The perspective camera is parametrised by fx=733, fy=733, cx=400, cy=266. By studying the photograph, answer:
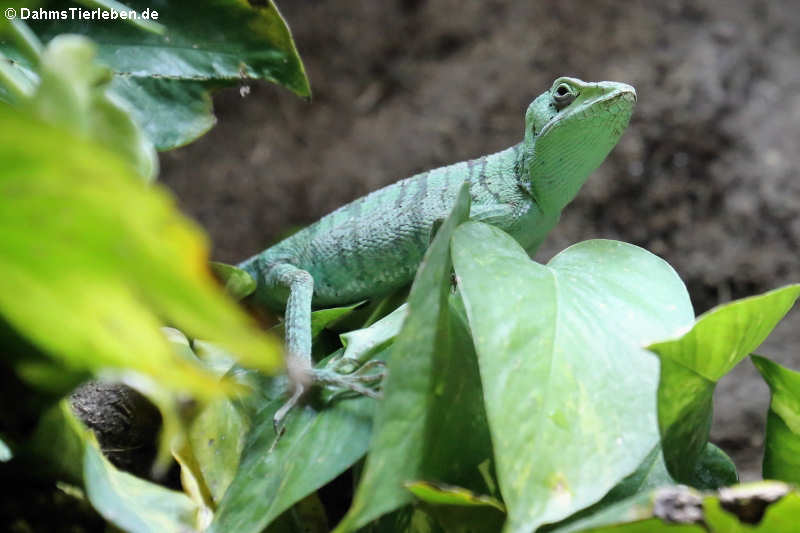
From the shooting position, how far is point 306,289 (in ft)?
5.63

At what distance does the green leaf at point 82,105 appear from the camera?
1.97 ft

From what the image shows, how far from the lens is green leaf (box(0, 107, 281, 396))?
48cm

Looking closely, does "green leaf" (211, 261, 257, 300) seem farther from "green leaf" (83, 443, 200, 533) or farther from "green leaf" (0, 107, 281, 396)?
"green leaf" (0, 107, 281, 396)

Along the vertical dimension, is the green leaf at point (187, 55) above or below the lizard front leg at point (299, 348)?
above

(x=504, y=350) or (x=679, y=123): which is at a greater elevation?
(x=504, y=350)

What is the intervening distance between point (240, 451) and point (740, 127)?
10.5 feet

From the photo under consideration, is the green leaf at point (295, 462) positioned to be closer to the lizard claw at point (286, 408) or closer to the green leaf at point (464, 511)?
the lizard claw at point (286, 408)

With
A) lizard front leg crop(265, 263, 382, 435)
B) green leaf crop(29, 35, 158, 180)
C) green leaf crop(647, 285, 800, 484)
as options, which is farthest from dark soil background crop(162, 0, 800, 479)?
green leaf crop(29, 35, 158, 180)

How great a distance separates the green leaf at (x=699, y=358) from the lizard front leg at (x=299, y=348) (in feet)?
1.39

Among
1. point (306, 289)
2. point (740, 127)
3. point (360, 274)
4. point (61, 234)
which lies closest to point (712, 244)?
point (740, 127)

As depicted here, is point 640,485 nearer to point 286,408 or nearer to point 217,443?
point 286,408

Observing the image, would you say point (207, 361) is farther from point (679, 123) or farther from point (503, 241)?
point (679, 123)

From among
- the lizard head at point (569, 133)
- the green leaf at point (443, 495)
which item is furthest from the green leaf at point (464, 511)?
the lizard head at point (569, 133)

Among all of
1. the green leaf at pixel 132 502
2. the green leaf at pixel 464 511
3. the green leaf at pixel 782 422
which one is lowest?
the green leaf at pixel 782 422
